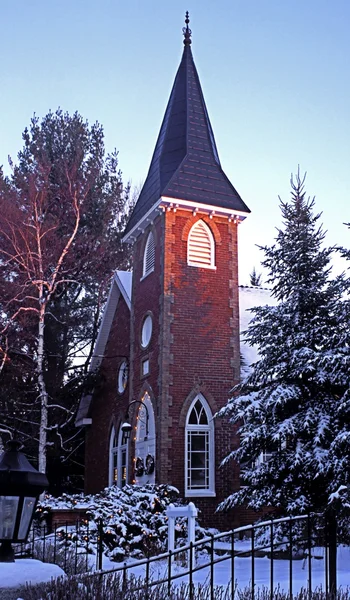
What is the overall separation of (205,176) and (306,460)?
32.0ft

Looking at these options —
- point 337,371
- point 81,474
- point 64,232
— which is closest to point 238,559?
point 337,371

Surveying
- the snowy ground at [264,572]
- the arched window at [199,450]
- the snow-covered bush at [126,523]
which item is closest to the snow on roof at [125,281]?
the arched window at [199,450]

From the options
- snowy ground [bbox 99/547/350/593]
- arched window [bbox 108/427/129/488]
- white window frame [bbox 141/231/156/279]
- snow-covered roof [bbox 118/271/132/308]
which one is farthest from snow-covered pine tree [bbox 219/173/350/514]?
snow-covered roof [bbox 118/271/132/308]

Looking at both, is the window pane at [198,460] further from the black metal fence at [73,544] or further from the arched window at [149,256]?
the arched window at [149,256]

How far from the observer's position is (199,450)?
16969 millimetres

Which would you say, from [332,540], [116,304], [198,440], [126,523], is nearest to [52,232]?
[116,304]

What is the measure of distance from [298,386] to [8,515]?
352 inches

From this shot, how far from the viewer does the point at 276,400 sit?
12781 mm

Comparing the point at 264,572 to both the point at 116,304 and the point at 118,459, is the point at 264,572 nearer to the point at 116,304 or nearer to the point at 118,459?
the point at 118,459

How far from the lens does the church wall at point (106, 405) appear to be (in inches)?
838

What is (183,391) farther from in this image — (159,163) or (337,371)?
(159,163)

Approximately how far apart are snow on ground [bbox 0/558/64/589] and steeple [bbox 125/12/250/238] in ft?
44.0

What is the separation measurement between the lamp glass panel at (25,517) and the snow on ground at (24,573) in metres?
0.22

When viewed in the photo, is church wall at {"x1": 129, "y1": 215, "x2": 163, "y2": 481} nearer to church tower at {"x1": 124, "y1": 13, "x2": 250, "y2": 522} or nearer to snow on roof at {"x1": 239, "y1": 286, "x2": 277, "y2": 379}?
church tower at {"x1": 124, "y1": 13, "x2": 250, "y2": 522}
